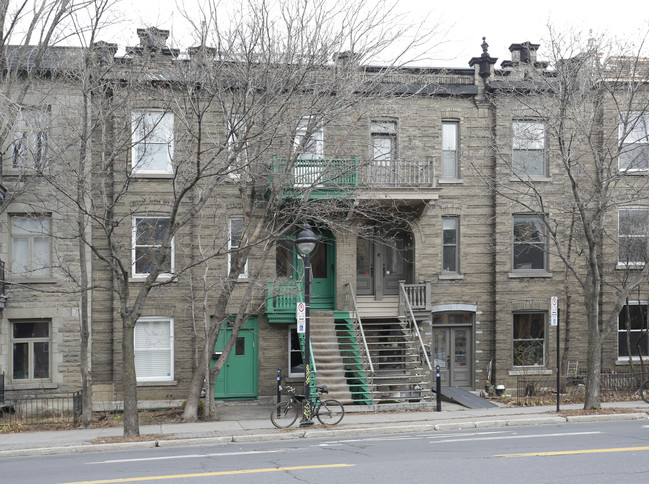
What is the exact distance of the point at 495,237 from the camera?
22.7 metres

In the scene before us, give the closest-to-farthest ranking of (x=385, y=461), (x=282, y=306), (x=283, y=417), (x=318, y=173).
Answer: (x=385, y=461) < (x=283, y=417) < (x=318, y=173) < (x=282, y=306)

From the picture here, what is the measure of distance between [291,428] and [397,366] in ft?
22.1

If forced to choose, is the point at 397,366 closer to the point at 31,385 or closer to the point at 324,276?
the point at 324,276

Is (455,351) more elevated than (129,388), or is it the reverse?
(129,388)

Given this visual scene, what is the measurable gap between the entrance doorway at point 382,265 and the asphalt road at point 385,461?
811cm

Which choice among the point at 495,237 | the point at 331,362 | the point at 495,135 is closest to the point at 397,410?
the point at 331,362

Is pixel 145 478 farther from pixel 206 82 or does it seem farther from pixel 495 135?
pixel 495 135

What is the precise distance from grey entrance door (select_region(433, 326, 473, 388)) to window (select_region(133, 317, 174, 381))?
8333mm

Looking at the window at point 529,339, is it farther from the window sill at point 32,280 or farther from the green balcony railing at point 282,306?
the window sill at point 32,280

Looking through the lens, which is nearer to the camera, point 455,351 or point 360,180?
point 360,180

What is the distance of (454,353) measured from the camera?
22.9 meters

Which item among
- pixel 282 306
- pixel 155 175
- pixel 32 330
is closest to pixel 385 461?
pixel 282 306

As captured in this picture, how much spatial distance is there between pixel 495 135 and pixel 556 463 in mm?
13469

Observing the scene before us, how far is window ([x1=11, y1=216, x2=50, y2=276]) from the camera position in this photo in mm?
20609
